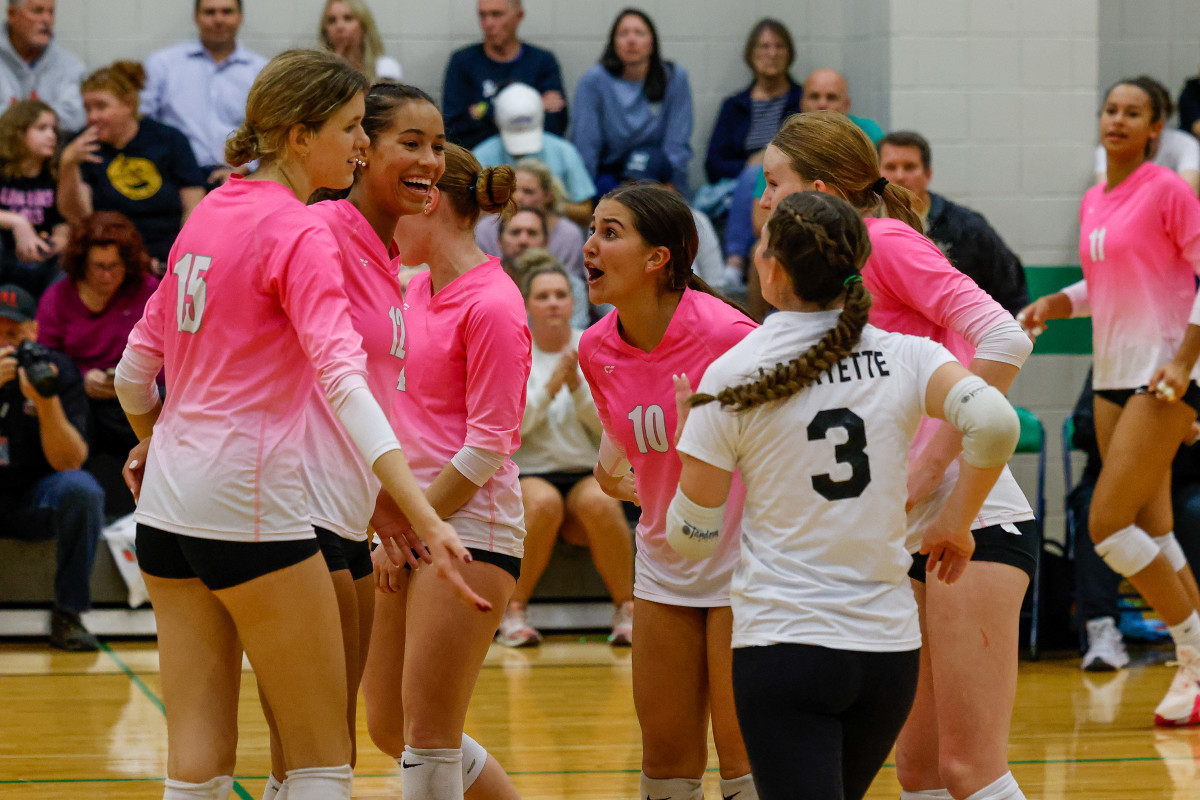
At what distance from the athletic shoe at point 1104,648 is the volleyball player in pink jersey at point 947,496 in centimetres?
312

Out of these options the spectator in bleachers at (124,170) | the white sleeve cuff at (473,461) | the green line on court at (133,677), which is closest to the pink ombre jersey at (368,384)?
the white sleeve cuff at (473,461)

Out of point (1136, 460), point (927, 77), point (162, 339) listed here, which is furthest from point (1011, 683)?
point (927, 77)

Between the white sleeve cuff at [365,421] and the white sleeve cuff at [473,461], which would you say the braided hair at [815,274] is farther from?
the white sleeve cuff at [473,461]

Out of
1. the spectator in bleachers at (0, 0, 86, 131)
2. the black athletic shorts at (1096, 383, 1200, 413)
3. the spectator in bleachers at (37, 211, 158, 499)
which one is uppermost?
the spectator in bleachers at (0, 0, 86, 131)

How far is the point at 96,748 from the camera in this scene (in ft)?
14.2

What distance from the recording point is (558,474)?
20.1ft

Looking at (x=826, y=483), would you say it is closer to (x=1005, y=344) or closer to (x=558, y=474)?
(x=1005, y=344)

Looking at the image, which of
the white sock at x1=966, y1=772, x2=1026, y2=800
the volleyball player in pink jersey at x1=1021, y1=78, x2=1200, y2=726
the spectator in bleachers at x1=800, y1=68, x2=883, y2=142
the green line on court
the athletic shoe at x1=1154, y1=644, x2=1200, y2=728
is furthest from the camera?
the spectator in bleachers at x1=800, y1=68, x2=883, y2=142

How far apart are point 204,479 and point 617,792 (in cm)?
206

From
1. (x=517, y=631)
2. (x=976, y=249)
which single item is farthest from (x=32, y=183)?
(x=976, y=249)

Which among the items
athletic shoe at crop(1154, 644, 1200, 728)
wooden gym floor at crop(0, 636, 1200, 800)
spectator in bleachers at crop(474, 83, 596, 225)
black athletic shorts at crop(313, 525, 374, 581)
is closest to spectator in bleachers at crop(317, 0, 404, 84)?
spectator in bleachers at crop(474, 83, 596, 225)

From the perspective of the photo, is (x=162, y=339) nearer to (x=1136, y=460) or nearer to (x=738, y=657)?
(x=738, y=657)

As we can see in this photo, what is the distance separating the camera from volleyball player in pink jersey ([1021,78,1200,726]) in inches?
190

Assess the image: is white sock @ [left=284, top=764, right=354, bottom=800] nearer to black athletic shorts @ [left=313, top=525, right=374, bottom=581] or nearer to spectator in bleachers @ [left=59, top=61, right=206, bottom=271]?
black athletic shorts @ [left=313, top=525, right=374, bottom=581]
